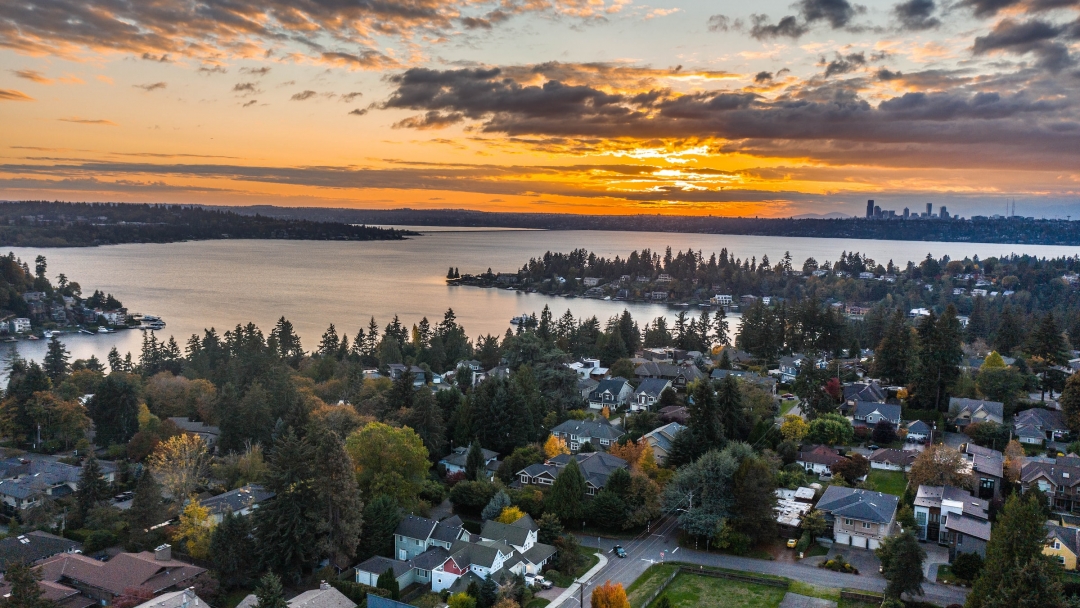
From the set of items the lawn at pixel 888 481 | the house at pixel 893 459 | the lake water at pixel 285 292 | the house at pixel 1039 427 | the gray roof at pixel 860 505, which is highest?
the house at pixel 1039 427

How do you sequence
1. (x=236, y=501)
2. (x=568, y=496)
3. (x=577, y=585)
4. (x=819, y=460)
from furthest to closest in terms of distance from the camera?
(x=819, y=460) → (x=236, y=501) → (x=568, y=496) → (x=577, y=585)

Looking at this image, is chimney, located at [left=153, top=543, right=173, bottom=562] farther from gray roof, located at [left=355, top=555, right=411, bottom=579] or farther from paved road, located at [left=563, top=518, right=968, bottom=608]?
paved road, located at [left=563, top=518, right=968, bottom=608]

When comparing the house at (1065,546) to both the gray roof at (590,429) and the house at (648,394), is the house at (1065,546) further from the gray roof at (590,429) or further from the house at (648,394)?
the house at (648,394)

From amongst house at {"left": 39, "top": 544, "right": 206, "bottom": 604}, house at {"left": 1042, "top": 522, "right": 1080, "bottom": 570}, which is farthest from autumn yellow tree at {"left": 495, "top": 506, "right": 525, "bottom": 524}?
house at {"left": 1042, "top": 522, "right": 1080, "bottom": 570}

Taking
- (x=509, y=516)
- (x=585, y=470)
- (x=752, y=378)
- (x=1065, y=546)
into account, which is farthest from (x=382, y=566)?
(x=752, y=378)

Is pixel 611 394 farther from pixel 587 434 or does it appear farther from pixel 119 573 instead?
pixel 119 573

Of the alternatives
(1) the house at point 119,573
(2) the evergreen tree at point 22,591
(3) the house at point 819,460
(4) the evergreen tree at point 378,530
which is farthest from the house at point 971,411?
(2) the evergreen tree at point 22,591

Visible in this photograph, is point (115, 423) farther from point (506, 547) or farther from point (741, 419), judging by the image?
point (741, 419)
